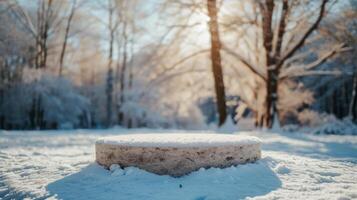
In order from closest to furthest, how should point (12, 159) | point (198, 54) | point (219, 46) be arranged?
1. point (12, 159)
2. point (219, 46)
3. point (198, 54)

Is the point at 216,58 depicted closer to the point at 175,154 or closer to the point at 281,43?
the point at 281,43

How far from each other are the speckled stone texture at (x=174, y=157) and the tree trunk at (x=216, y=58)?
11.2 m

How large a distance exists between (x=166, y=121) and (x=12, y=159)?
27.6 meters

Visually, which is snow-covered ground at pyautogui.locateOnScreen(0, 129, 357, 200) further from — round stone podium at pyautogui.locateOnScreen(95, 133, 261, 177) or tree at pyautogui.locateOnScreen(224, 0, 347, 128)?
tree at pyautogui.locateOnScreen(224, 0, 347, 128)

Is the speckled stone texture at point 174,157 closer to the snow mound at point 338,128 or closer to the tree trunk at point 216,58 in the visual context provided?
the tree trunk at point 216,58

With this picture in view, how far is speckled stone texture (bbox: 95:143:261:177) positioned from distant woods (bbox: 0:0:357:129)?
1105 centimetres

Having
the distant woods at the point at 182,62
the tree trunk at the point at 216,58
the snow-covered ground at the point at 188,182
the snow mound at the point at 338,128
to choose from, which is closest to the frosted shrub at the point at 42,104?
the distant woods at the point at 182,62

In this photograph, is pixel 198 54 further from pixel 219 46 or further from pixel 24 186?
pixel 24 186

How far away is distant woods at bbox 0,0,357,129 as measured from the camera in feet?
57.4

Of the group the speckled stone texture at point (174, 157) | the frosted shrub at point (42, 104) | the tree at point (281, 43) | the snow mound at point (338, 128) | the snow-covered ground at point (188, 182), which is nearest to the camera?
the snow-covered ground at point (188, 182)

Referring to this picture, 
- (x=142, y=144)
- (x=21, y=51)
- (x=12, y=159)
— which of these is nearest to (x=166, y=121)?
(x=21, y=51)

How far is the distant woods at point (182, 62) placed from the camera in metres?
17.5

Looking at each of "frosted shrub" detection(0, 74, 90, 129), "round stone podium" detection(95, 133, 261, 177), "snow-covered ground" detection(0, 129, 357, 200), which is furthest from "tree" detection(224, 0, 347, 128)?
"frosted shrub" detection(0, 74, 90, 129)

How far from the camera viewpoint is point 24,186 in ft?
20.2
